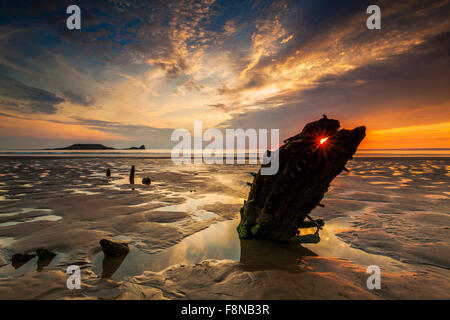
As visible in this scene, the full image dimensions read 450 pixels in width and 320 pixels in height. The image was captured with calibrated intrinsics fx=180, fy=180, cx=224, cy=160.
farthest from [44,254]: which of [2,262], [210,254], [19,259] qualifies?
[210,254]

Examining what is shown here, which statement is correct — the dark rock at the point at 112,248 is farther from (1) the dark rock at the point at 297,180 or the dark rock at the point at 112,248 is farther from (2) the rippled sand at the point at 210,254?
(1) the dark rock at the point at 297,180

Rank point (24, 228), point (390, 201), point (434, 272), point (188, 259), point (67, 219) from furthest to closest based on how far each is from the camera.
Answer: point (390, 201), point (67, 219), point (24, 228), point (188, 259), point (434, 272)

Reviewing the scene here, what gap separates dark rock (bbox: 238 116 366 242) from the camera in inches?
184

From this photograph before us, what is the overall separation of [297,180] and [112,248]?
5.57m

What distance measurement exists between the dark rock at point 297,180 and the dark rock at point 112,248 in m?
3.79

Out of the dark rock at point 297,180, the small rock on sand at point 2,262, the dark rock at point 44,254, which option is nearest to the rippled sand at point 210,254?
the small rock on sand at point 2,262

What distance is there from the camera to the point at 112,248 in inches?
Answer: 198

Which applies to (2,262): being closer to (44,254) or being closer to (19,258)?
(19,258)

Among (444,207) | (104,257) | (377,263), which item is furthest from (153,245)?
(444,207)

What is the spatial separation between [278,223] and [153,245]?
4.15 metres

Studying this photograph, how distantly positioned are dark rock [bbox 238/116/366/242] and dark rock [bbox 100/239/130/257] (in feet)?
12.4

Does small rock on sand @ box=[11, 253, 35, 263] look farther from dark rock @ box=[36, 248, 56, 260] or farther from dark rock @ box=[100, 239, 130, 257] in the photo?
dark rock @ box=[100, 239, 130, 257]
